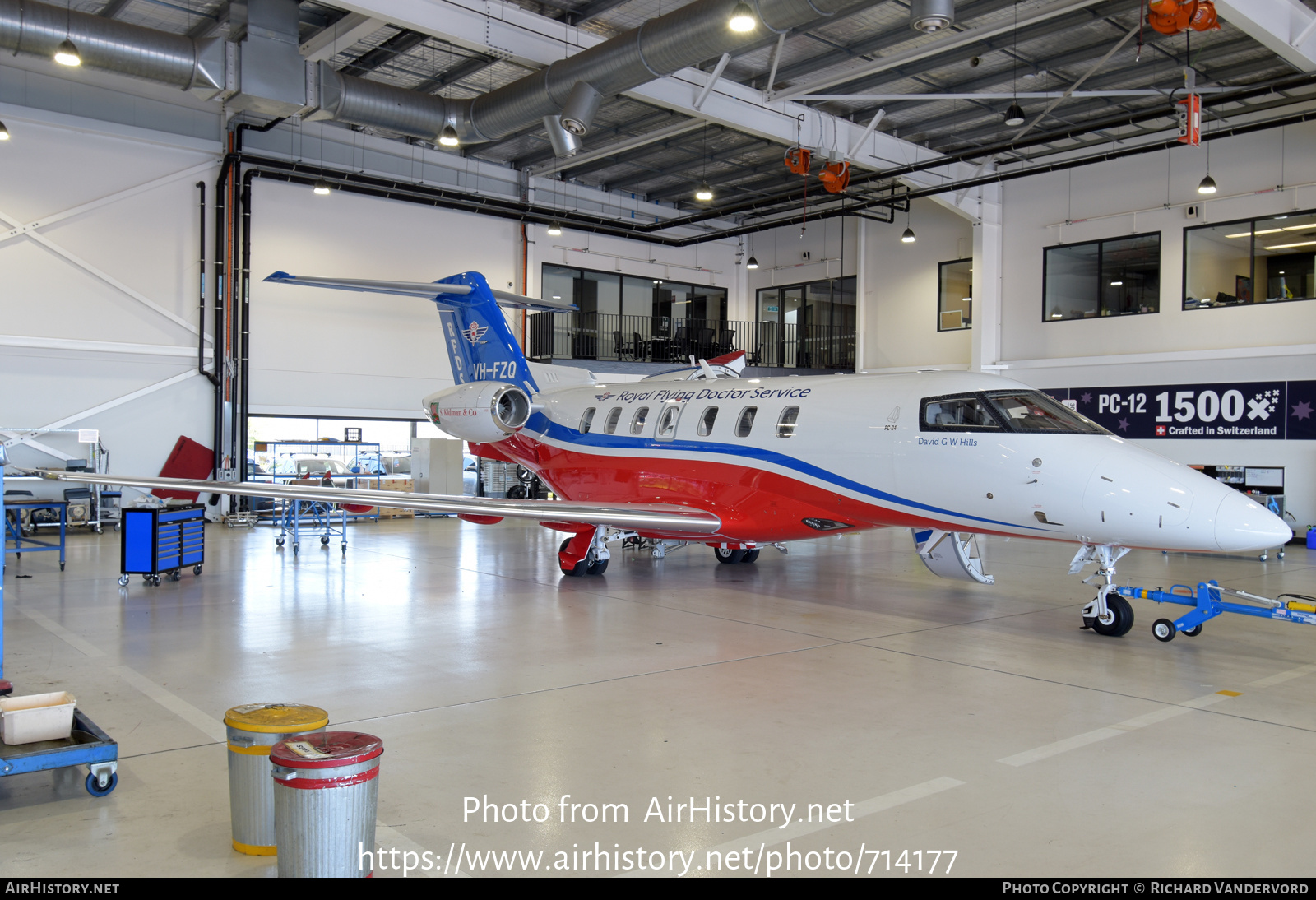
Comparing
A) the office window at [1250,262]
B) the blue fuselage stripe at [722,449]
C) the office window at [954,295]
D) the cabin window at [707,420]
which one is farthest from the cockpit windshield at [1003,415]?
the office window at [954,295]

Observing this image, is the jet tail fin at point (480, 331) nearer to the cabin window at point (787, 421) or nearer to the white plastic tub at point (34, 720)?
the cabin window at point (787, 421)

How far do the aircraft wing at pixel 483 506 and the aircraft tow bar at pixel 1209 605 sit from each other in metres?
4.83

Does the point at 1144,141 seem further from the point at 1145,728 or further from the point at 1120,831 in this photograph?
the point at 1120,831

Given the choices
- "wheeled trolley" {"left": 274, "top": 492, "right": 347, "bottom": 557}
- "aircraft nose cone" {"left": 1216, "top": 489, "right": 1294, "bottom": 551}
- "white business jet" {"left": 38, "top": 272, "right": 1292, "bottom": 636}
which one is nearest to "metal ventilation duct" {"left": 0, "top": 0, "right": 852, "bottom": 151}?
"white business jet" {"left": 38, "top": 272, "right": 1292, "bottom": 636}

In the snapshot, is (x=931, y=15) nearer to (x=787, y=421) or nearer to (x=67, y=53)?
(x=787, y=421)

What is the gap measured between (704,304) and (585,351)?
20.2ft

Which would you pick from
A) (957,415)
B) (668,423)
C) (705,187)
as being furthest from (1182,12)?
(705,187)

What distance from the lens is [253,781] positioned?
3922 mm

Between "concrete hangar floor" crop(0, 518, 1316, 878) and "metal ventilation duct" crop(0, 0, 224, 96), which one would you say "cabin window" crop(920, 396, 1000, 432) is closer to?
→ "concrete hangar floor" crop(0, 518, 1316, 878)

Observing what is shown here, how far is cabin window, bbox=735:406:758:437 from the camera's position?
11.3m

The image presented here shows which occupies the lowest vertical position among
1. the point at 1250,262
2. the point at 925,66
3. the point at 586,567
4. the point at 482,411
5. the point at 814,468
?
A: the point at 586,567

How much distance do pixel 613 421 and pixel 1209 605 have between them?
776 cm

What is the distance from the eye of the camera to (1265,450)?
749 inches

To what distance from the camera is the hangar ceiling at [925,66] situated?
15453mm
